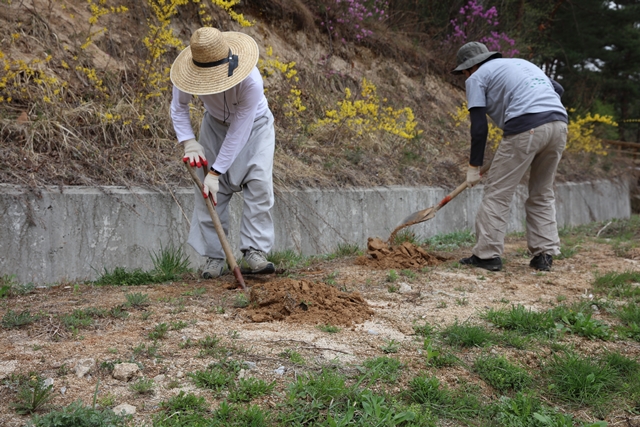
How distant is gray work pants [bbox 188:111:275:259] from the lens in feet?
14.9

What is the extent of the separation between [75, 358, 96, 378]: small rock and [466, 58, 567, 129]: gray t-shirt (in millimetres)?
3808

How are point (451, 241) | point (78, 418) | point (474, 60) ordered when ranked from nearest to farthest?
1. point (78, 418)
2. point (474, 60)
3. point (451, 241)

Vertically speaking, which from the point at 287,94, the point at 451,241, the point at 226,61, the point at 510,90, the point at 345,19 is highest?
the point at 345,19

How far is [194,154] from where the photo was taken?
14.2ft

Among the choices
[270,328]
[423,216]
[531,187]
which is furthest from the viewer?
[423,216]

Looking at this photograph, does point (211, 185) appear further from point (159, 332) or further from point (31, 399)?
point (31, 399)

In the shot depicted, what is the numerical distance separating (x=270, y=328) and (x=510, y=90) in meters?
3.21

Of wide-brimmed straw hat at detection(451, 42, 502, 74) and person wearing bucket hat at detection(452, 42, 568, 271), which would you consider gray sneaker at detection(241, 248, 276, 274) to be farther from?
wide-brimmed straw hat at detection(451, 42, 502, 74)

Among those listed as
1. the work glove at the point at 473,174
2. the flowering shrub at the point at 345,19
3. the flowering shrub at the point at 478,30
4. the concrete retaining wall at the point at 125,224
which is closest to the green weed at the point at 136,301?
the concrete retaining wall at the point at 125,224

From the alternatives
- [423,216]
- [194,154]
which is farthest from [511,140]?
[194,154]

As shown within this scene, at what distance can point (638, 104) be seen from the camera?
858 inches

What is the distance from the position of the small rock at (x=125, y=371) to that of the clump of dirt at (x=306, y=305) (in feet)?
3.05

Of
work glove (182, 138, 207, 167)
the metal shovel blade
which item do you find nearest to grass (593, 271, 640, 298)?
the metal shovel blade

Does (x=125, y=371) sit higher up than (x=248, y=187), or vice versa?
(x=248, y=187)
